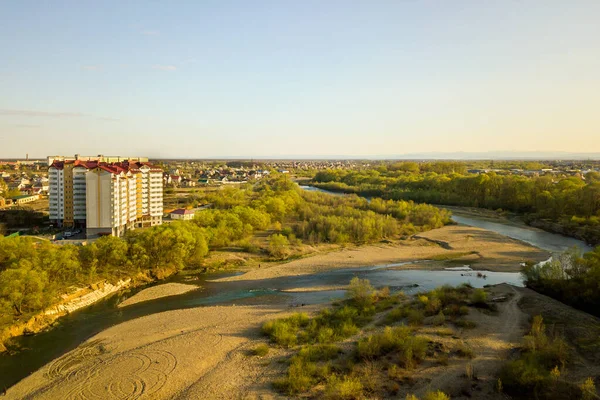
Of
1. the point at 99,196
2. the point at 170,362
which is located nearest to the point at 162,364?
the point at 170,362

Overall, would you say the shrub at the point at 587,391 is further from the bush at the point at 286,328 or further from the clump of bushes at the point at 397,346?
the bush at the point at 286,328

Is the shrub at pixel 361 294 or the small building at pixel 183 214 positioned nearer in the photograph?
the shrub at pixel 361 294

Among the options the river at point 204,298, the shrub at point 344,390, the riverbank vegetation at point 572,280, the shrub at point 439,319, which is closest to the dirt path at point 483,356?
the shrub at point 439,319

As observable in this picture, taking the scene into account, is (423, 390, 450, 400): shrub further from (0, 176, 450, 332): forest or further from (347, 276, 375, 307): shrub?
(0, 176, 450, 332): forest

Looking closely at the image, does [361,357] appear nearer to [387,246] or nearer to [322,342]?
[322,342]

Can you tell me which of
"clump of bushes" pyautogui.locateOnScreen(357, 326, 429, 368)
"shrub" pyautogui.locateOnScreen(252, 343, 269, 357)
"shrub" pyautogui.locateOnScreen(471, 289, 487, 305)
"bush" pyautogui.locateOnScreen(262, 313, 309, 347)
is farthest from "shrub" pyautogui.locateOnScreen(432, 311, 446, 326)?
"shrub" pyautogui.locateOnScreen(252, 343, 269, 357)

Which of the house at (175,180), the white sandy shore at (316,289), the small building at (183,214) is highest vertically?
the house at (175,180)

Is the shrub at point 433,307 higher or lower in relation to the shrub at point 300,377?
higher

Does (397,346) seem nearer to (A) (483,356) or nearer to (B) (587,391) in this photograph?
(A) (483,356)
